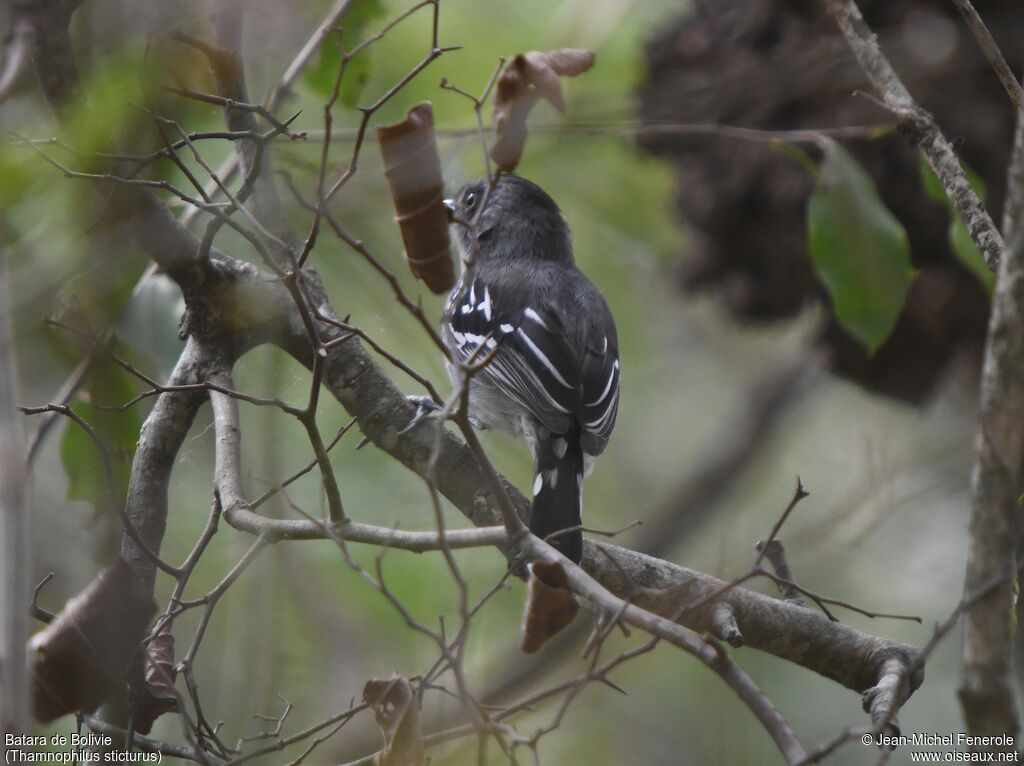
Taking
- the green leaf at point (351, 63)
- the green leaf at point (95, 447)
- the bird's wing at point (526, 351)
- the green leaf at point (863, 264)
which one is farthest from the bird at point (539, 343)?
the green leaf at point (95, 447)

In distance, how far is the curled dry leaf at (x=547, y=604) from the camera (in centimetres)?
201

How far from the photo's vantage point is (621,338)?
8000mm

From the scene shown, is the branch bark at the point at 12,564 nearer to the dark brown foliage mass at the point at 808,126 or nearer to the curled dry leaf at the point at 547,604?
the curled dry leaf at the point at 547,604

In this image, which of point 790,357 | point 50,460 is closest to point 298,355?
point 50,460

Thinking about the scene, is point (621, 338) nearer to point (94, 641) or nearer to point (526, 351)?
point (526, 351)

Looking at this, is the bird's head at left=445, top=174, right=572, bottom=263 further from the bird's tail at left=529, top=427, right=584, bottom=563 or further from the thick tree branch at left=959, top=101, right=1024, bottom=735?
the thick tree branch at left=959, top=101, right=1024, bottom=735

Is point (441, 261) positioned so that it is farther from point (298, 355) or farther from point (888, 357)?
point (888, 357)

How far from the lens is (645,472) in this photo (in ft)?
26.3

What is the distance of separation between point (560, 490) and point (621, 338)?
450 cm

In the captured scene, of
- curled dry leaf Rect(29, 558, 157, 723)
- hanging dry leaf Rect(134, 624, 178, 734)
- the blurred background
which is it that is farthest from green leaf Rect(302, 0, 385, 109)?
curled dry leaf Rect(29, 558, 157, 723)

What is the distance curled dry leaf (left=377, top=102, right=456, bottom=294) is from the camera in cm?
256

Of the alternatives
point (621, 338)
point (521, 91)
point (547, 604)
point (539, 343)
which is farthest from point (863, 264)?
point (621, 338)

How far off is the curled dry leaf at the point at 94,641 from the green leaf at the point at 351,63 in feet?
7.01

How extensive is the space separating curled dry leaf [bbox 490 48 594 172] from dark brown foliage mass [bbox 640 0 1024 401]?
1517mm
